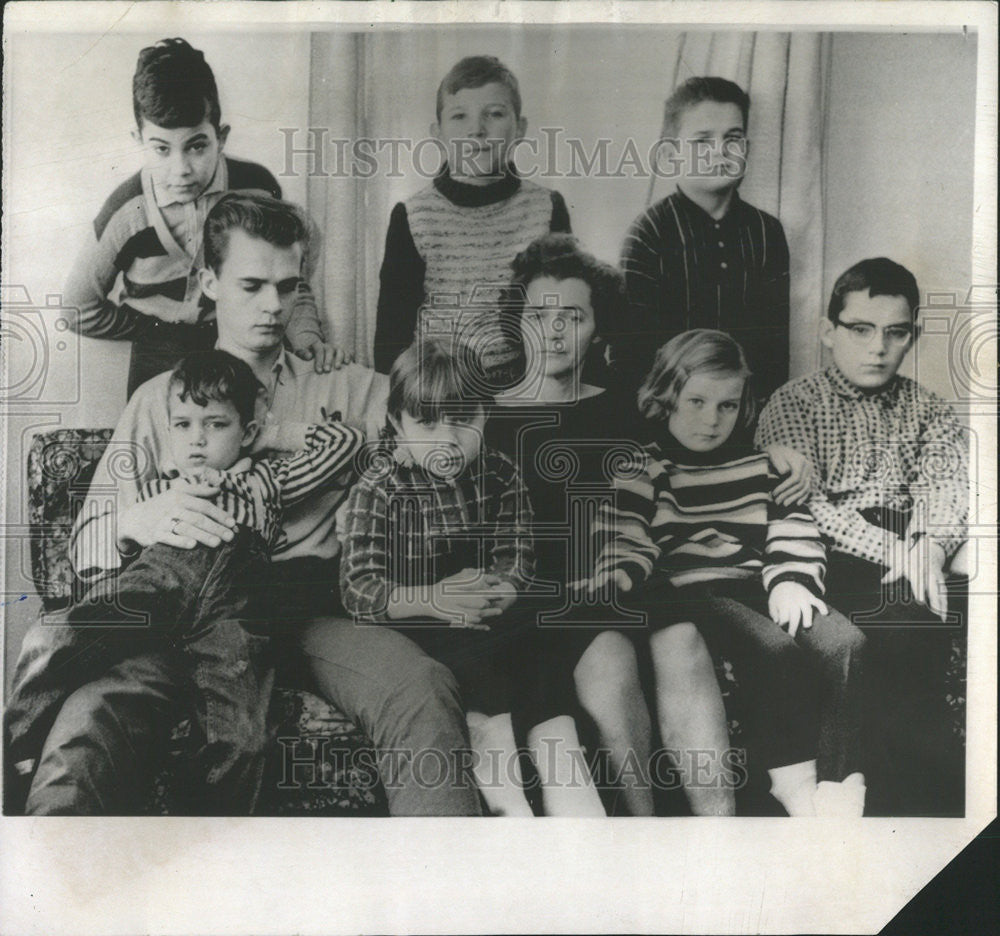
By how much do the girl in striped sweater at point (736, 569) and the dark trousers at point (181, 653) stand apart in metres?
0.71

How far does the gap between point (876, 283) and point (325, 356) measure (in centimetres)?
111

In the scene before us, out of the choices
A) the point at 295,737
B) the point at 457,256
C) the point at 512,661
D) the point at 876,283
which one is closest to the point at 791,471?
the point at 876,283

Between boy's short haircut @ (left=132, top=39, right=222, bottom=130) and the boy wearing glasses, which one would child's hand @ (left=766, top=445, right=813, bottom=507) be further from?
boy's short haircut @ (left=132, top=39, right=222, bottom=130)

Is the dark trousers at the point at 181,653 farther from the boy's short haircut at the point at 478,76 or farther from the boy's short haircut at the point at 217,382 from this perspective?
the boy's short haircut at the point at 478,76

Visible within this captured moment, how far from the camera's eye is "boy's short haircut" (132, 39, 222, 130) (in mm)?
1732

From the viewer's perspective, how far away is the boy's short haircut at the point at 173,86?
1732mm

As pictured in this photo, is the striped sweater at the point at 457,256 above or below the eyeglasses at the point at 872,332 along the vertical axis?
above

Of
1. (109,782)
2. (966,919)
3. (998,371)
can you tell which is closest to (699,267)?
(998,371)

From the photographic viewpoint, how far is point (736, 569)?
173 centimetres

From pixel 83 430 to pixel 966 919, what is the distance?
1998 mm

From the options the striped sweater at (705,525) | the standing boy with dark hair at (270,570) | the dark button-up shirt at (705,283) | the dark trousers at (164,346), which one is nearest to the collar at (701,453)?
the striped sweater at (705,525)

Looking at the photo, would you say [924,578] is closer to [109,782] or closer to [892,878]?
[892,878]

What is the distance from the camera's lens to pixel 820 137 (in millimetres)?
1748

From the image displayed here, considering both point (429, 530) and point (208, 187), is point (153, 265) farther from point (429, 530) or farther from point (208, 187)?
point (429, 530)
